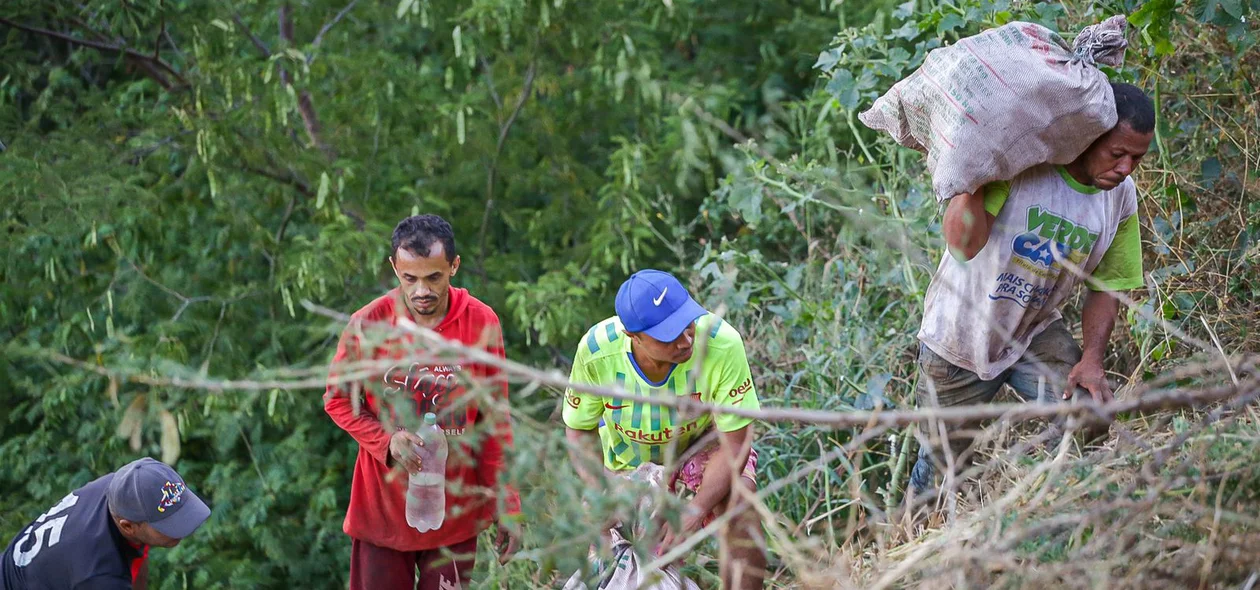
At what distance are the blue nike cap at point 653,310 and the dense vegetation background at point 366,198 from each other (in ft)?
4.57

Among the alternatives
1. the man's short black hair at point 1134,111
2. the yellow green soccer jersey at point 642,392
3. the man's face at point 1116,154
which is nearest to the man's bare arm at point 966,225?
the man's face at point 1116,154

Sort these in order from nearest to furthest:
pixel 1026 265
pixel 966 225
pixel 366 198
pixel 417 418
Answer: pixel 966 225 → pixel 1026 265 → pixel 417 418 → pixel 366 198

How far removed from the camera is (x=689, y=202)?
6945 millimetres

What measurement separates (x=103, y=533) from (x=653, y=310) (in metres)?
1.77

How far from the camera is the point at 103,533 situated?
3416 millimetres

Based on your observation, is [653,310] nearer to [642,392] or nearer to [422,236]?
[642,392]

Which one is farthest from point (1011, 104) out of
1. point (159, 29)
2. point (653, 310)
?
point (159, 29)

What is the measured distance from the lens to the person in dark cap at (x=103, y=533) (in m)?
3.35

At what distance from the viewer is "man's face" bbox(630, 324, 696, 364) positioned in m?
3.17

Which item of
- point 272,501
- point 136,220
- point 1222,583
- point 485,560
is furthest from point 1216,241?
point 136,220

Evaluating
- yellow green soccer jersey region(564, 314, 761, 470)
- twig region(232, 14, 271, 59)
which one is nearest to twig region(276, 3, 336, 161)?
twig region(232, 14, 271, 59)

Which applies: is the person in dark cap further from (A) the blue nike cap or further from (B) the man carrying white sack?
(B) the man carrying white sack

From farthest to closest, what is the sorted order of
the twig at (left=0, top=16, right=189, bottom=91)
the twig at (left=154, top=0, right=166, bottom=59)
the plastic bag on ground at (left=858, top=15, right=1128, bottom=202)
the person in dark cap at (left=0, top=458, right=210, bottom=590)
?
1. the twig at (left=0, top=16, right=189, bottom=91)
2. the twig at (left=154, top=0, right=166, bottom=59)
3. the person in dark cap at (left=0, top=458, right=210, bottom=590)
4. the plastic bag on ground at (left=858, top=15, right=1128, bottom=202)

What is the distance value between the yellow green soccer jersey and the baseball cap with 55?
123 centimetres
